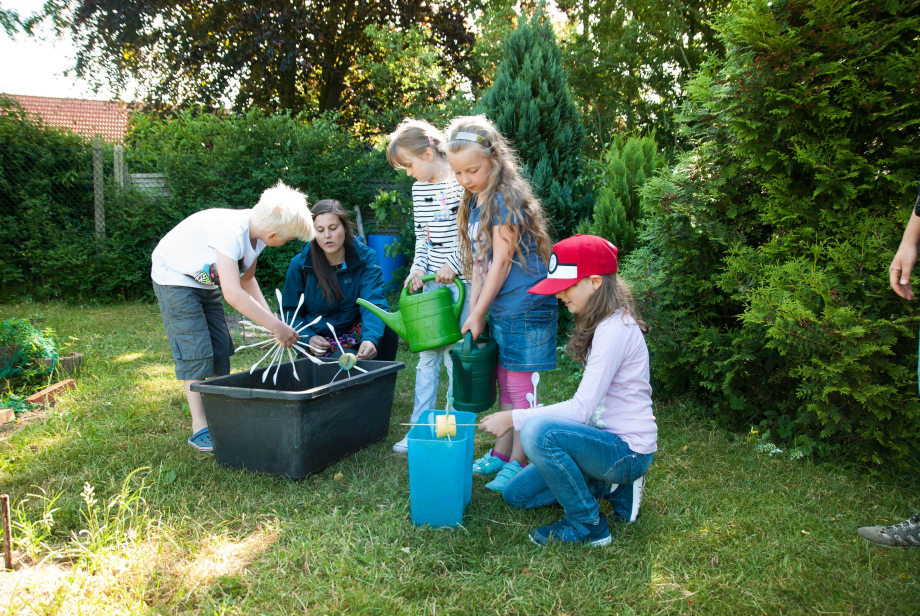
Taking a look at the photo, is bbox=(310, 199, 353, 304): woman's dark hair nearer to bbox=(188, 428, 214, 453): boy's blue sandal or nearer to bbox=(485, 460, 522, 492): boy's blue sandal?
bbox=(188, 428, 214, 453): boy's blue sandal

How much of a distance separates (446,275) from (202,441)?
4.69 ft

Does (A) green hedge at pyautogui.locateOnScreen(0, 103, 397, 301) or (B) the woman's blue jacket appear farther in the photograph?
(A) green hedge at pyautogui.locateOnScreen(0, 103, 397, 301)

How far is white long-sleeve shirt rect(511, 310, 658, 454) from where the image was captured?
6.37ft

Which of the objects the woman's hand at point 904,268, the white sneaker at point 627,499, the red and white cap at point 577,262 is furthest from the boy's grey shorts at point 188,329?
the woman's hand at point 904,268

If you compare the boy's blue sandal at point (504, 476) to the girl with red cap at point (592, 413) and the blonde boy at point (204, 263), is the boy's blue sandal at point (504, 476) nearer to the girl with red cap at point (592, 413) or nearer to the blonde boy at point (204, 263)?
A: the girl with red cap at point (592, 413)

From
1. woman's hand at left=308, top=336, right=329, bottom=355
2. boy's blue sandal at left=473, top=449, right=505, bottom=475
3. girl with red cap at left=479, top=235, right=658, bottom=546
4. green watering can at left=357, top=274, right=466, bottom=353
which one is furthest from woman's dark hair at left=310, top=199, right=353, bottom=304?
girl with red cap at left=479, top=235, right=658, bottom=546

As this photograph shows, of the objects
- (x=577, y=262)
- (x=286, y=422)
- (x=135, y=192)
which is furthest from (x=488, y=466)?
(x=135, y=192)

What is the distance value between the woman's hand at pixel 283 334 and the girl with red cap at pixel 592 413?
120cm

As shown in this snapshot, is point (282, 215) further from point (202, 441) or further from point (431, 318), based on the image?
point (202, 441)

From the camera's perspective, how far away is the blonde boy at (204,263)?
2.72 m

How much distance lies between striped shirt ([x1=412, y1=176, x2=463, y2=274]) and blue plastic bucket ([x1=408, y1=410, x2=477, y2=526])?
3.28ft

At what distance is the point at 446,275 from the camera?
2.68 metres

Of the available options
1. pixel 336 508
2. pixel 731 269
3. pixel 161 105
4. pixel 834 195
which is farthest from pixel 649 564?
pixel 161 105

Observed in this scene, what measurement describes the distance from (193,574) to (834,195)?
2.97 meters
